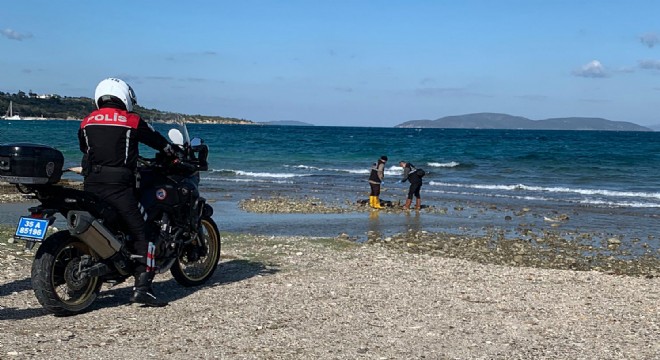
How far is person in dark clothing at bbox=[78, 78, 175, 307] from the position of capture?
6895 mm

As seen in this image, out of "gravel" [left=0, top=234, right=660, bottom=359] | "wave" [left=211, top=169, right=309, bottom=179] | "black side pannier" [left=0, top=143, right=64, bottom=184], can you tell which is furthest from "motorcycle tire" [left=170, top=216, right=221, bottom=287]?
"wave" [left=211, top=169, right=309, bottom=179]

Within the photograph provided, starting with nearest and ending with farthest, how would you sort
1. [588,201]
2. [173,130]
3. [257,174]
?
[173,130], [588,201], [257,174]

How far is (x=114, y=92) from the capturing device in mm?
7062

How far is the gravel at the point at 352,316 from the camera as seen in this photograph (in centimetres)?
600

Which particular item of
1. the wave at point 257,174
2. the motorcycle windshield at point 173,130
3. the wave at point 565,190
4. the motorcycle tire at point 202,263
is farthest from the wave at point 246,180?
the motorcycle windshield at point 173,130

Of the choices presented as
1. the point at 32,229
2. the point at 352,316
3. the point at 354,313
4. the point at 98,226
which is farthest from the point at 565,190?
the point at 32,229

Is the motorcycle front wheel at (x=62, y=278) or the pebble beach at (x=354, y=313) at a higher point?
the motorcycle front wheel at (x=62, y=278)

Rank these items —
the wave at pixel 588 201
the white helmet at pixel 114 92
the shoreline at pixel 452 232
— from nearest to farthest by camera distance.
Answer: the white helmet at pixel 114 92 → the shoreline at pixel 452 232 → the wave at pixel 588 201

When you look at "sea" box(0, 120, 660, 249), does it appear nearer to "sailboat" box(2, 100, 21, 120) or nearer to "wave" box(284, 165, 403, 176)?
"wave" box(284, 165, 403, 176)

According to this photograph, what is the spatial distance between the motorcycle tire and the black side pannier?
7.07 ft

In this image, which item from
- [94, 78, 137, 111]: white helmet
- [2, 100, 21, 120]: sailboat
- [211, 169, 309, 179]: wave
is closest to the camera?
[94, 78, 137, 111]: white helmet

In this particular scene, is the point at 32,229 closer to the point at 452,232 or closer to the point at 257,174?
the point at 452,232

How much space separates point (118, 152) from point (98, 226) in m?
0.72

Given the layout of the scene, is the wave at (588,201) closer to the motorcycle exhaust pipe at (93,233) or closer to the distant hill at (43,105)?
the motorcycle exhaust pipe at (93,233)
